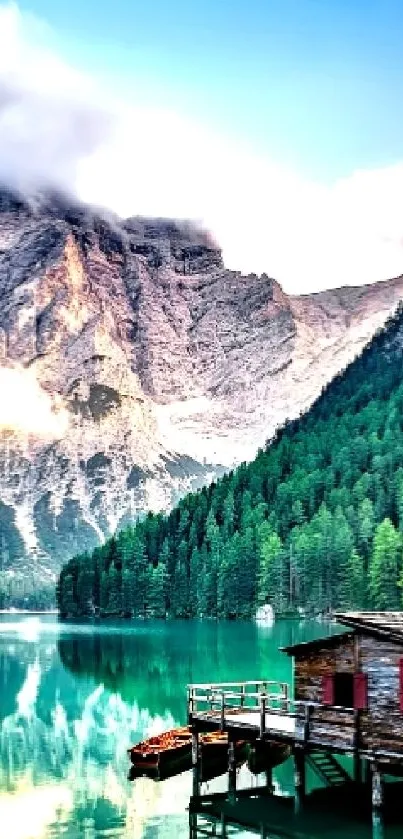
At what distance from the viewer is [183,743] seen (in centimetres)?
5559

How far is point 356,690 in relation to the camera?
46.1 meters

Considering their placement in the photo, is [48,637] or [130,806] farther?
[48,637]

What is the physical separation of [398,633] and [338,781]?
9.69 metres

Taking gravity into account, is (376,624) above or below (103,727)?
above

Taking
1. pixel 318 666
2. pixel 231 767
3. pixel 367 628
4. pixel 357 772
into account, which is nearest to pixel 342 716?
pixel 318 666

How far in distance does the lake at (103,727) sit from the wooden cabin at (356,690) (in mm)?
3129

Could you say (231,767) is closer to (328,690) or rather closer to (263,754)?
(263,754)

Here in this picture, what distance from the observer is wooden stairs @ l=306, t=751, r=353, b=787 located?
5056 centimetres

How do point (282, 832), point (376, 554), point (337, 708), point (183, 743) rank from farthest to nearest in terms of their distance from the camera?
point (376, 554) < point (183, 743) < point (337, 708) < point (282, 832)

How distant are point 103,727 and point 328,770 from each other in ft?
82.9

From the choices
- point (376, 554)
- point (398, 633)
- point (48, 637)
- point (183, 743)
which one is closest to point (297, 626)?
point (376, 554)

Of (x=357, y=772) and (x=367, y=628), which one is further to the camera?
(x=357, y=772)

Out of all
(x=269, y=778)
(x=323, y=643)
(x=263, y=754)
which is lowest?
(x=269, y=778)

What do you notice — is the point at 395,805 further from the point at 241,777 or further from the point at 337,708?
the point at 241,777
